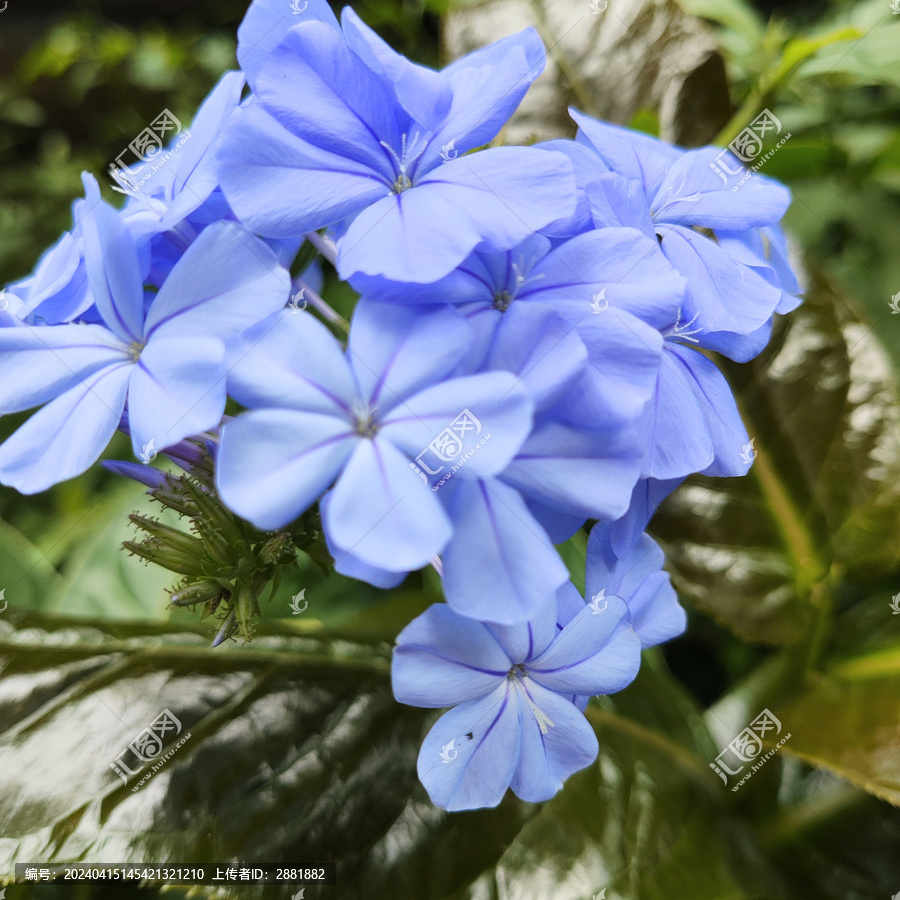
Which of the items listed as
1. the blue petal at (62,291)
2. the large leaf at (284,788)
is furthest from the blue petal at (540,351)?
the large leaf at (284,788)

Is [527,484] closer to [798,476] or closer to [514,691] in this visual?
[514,691]

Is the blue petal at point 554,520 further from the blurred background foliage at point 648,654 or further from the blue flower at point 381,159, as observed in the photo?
the blurred background foliage at point 648,654

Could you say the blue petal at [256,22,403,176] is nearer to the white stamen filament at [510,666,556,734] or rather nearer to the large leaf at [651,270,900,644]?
the white stamen filament at [510,666,556,734]

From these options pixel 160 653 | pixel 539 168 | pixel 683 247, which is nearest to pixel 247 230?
pixel 539 168

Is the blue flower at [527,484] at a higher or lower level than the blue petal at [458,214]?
lower

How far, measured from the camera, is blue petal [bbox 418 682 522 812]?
0.55m

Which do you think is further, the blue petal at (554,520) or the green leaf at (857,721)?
the green leaf at (857,721)

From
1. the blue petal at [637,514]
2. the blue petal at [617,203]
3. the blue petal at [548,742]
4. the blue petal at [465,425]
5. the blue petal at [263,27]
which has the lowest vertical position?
the blue petal at [548,742]

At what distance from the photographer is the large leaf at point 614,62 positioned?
3.65ft

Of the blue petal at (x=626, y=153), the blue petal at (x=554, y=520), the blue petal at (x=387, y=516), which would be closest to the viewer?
the blue petal at (x=387, y=516)

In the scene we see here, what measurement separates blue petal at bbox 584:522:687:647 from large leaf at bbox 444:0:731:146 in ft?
2.34

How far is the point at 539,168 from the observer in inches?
20.3

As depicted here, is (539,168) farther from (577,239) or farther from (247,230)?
(247,230)

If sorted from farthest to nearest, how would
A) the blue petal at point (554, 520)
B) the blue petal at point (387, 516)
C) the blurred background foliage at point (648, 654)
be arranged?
the blurred background foliage at point (648, 654) → the blue petal at point (554, 520) → the blue petal at point (387, 516)
